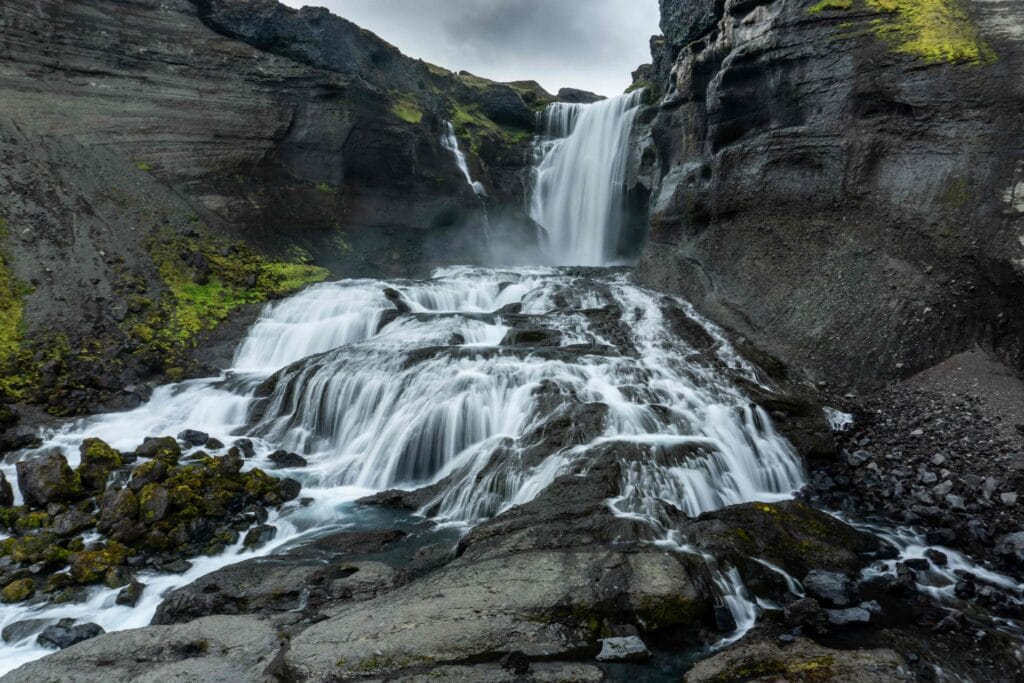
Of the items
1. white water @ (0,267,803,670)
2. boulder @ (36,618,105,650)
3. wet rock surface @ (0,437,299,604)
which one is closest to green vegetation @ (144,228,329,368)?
white water @ (0,267,803,670)

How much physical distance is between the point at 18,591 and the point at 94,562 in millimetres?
723

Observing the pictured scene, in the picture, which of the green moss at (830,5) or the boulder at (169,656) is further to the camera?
the green moss at (830,5)

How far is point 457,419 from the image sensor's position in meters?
10.8

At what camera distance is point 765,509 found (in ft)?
25.5

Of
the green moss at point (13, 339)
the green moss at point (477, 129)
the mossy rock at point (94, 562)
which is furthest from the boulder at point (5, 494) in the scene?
the green moss at point (477, 129)

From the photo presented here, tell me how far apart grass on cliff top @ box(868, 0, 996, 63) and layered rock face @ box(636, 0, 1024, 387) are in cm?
4

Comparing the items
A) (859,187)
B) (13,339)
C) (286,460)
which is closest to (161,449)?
(286,460)

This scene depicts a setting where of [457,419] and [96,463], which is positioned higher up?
[457,419]

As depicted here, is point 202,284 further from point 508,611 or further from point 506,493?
point 508,611

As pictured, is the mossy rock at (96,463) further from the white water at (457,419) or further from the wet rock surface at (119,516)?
the white water at (457,419)

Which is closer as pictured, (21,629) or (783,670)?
(783,670)

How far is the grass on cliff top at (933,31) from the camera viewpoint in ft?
43.4

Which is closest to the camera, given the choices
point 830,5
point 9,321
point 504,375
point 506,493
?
point 506,493

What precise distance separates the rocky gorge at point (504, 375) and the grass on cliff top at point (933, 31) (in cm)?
8
